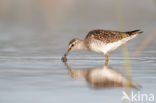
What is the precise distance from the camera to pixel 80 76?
8.62 meters

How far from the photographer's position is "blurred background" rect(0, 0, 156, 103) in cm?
730

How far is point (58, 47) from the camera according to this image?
12.4 meters

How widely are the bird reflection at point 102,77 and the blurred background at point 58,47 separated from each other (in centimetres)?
18

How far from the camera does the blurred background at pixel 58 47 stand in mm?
7301

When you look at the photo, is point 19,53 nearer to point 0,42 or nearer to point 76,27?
point 0,42

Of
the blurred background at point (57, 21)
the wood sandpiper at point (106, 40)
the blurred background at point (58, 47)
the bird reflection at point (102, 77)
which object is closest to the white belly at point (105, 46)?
the wood sandpiper at point (106, 40)

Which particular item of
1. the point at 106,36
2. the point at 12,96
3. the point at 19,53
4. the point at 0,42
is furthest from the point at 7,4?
the point at 12,96

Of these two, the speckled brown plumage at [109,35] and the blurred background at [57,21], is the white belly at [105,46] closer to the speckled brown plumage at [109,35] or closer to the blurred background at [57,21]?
the speckled brown plumage at [109,35]

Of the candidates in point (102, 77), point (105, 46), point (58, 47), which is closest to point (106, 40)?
point (105, 46)

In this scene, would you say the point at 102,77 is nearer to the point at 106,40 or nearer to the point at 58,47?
the point at 106,40

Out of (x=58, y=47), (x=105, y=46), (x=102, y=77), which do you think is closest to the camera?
(x=102, y=77)

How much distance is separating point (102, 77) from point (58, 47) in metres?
4.19

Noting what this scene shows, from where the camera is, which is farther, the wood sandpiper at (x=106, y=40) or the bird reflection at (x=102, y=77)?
the wood sandpiper at (x=106, y=40)

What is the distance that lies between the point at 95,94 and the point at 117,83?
781mm
